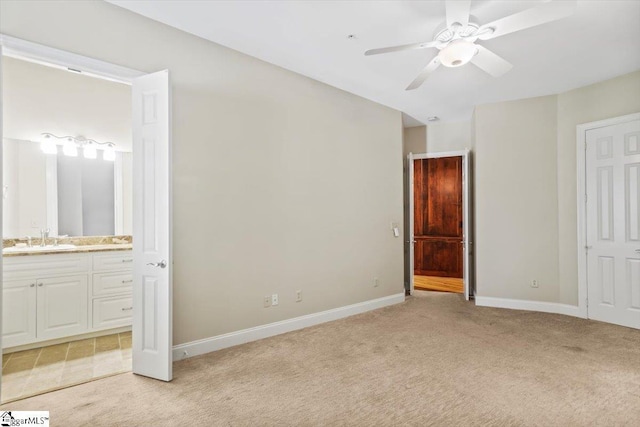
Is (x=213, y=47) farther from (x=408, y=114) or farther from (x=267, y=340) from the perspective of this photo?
(x=408, y=114)

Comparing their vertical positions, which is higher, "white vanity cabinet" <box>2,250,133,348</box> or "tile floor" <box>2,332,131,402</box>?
"white vanity cabinet" <box>2,250,133,348</box>

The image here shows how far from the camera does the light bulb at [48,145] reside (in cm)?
390

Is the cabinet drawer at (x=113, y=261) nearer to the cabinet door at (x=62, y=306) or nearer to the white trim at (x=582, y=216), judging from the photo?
the cabinet door at (x=62, y=306)

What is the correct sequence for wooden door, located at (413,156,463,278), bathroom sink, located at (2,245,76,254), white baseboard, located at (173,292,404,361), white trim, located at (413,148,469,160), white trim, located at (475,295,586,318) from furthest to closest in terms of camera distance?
1. wooden door, located at (413,156,463,278)
2. white trim, located at (413,148,469,160)
3. white trim, located at (475,295,586,318)
4. bathroom sink, located at (2,245,76,254)
5. white baseboard, located at (173,292,404,361)

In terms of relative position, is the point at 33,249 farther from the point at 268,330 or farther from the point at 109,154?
the point at 268,330

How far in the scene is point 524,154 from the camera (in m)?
4.81

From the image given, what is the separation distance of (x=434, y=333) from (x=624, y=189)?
2767 mm

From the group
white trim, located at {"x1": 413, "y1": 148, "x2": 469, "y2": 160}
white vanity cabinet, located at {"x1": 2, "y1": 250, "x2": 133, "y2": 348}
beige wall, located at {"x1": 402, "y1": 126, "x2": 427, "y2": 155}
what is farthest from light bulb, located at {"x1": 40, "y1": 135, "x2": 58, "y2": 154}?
white trim, located at {"x1": 413, "y1": 148, "x2": 469, "y2": 160}

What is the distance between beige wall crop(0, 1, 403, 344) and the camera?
2807 mm

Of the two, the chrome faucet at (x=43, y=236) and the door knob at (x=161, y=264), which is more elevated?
the chrome faucet at (x=43, y=236)

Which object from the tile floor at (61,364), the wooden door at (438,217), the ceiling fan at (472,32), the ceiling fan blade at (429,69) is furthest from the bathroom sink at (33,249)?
the wooden door at (438,217)

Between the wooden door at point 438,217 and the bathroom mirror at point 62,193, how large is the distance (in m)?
5.48

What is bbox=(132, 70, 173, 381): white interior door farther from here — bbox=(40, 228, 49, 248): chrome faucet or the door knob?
bbox=(40, 228, 49, 248): chrome faucet

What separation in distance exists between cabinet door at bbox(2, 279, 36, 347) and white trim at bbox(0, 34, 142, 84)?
2.06 meters
